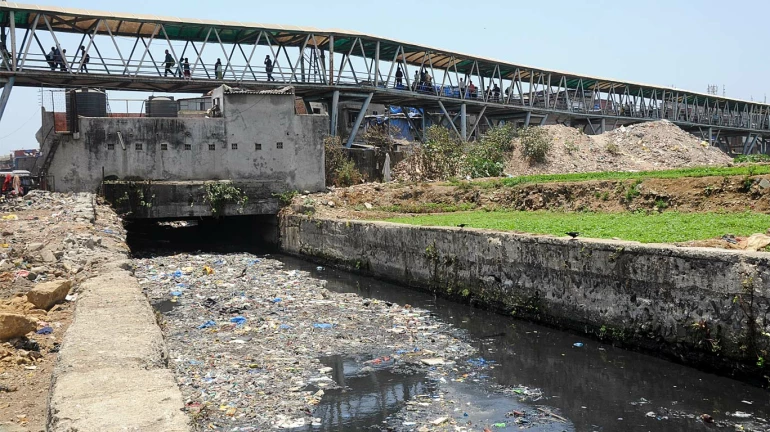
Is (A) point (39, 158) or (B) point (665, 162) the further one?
(B) point (665, 162)

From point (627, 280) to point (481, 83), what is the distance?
102 feet

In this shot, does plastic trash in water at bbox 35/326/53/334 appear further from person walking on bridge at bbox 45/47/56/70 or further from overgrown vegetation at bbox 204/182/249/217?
person walking on bridge at bbox 45/47/56/70

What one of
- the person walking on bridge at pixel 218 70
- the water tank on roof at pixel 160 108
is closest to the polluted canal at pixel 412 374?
the water tank on roof at pixel 160 108

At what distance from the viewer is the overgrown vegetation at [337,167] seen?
1033 inches

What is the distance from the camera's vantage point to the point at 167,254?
2184 cm

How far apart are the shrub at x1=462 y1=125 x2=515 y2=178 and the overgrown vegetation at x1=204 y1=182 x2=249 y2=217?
9891mm

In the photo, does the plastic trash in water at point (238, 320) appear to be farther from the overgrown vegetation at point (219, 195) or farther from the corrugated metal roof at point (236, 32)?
the corrugated metal roof at point (236, 32)

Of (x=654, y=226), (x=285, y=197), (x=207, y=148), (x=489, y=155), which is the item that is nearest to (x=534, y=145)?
(x=489, y=155)

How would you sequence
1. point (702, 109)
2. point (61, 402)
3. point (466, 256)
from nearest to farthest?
point (61, 402) < point (466, 256) < point (702, 109)

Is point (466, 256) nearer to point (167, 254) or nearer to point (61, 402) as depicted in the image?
point (61, 402)

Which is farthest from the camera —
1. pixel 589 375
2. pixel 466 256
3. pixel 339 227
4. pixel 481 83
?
pixel 481 83

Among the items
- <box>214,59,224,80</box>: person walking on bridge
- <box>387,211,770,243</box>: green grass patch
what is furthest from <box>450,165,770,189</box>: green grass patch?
<box>214,59,224,80</box>: person walking on bridge

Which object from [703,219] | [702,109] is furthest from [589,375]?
[702,109]

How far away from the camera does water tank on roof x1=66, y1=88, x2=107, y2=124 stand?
21828mm
